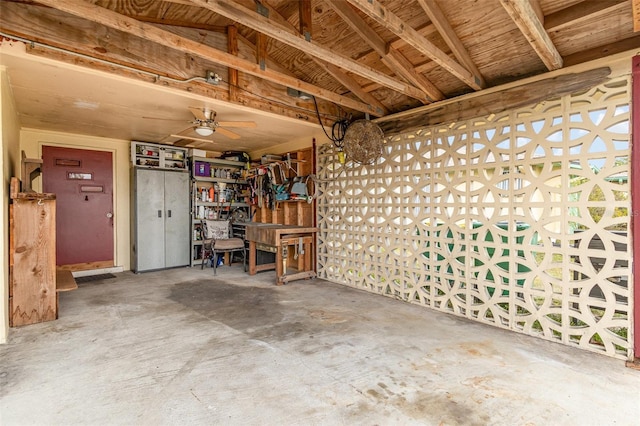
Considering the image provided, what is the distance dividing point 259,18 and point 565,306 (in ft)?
12.1

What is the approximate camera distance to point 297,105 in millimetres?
4570

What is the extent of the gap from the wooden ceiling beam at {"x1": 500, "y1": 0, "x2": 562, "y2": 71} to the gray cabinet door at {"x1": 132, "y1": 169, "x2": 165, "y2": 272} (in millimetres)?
6158

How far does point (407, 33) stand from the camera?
259 cm

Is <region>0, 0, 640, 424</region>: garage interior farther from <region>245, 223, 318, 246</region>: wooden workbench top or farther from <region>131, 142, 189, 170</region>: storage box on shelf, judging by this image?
<region>131, 142, 189, 170</region>: storage box on shelf

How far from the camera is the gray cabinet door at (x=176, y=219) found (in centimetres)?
645

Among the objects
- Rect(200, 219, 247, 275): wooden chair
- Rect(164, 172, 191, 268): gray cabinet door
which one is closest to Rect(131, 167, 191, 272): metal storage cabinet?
Rect(164, 172, 191, 268): gray cabinet door

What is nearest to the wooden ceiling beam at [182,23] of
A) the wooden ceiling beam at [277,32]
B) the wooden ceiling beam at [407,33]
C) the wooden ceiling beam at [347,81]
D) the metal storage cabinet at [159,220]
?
the wooden ceiling beam at [347,81]

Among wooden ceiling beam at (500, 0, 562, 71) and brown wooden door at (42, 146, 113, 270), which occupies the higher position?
wooden ceiling beam at (500, 0, 562, 71)

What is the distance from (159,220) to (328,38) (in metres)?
4.76

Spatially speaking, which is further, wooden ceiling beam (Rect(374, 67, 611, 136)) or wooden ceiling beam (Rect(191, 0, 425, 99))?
wooden ceiling beam (Rect(374, 67, 611, 136))

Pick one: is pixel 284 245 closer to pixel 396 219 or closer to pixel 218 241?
pixel 218 241

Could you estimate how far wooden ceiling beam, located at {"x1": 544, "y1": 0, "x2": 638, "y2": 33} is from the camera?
2.49 metres

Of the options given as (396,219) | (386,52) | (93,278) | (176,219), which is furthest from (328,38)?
(93,278)

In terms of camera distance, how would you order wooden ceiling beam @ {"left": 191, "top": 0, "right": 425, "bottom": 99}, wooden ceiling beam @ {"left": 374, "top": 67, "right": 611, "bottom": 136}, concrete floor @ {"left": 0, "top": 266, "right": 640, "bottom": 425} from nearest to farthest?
concrete floor @ {"left": 0, "top": 266, "right": 640, "bottom": 425} → wooden ceiling beam @ {"left": 191, "top": 0, "right": 425, "bottom": 99} → wooden ceiling beam @ {"left": 374, "top": 67, "right": 611, "bottom": 136}
